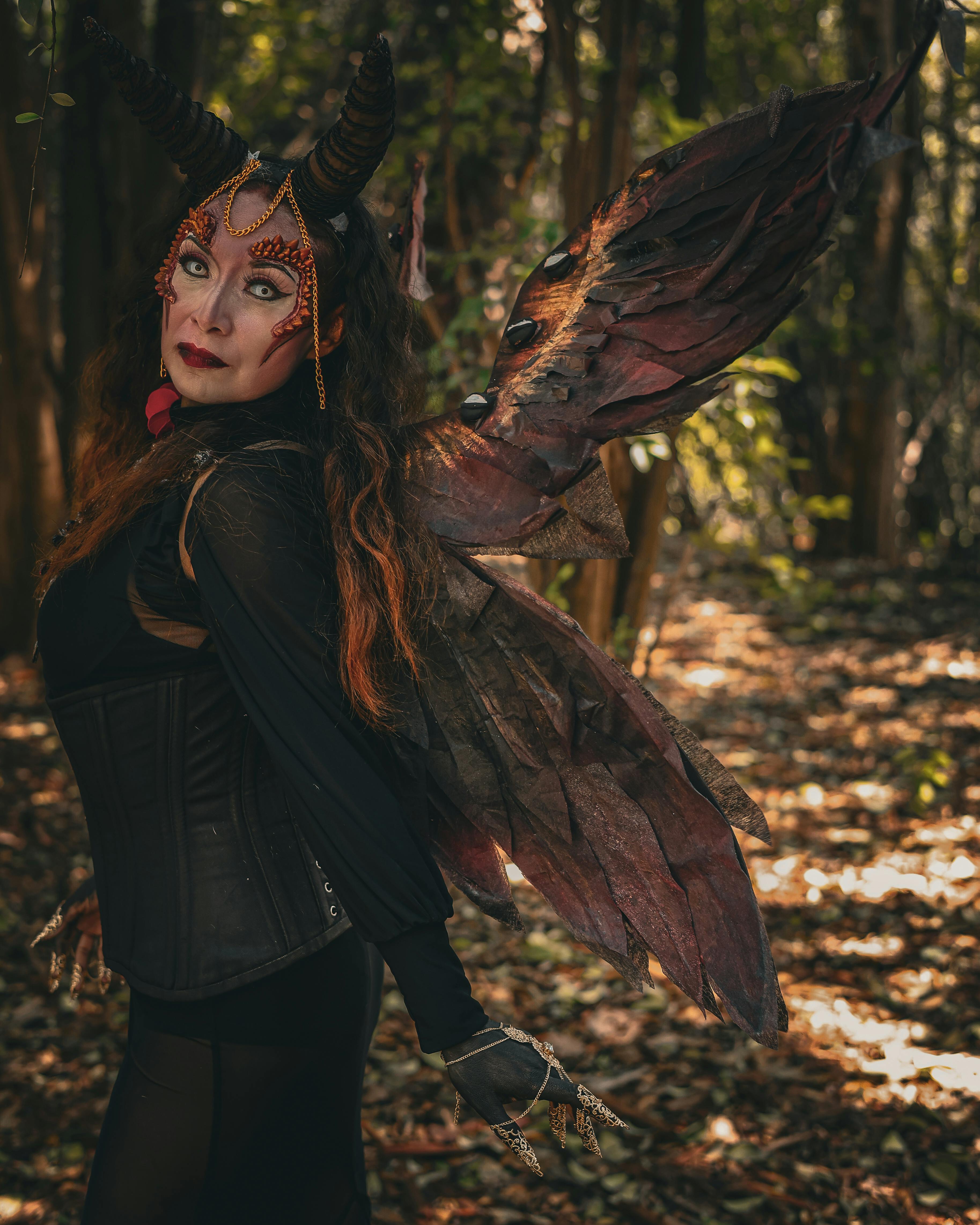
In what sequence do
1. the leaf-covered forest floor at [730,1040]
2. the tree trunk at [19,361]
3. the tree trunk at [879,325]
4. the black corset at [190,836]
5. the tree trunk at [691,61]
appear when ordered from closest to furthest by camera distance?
the black corset at [190,836] → the leaf-covered forest floor at [730,1040] → the tree trunk at [691,61] → the tree trunk at [19,361] → the tree trunk at [879,325]

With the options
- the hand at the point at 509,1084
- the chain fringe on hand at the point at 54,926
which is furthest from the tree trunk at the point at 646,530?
the hand at the point at 509,1084

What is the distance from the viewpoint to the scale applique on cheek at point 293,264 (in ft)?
4.66

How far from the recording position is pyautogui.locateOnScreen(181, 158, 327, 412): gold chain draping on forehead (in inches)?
55.9

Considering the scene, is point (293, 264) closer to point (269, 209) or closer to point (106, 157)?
point (269, 209)

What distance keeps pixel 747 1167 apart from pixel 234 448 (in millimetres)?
2649

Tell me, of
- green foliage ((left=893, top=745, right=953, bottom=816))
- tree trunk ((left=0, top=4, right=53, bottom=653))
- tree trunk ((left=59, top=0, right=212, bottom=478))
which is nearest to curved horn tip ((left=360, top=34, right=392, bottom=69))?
tree trunk ((left=59, top=0, right=212, bottom=478))

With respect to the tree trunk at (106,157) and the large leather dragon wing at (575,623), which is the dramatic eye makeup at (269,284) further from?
the tree trunk at (106,157)

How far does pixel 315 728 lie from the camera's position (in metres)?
1.22

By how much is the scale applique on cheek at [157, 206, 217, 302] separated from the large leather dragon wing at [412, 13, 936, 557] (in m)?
0.45

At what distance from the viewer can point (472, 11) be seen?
416 centimetres

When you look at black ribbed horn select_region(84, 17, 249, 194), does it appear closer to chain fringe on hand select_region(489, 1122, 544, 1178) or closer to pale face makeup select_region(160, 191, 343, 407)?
pale face makeup select_region(160, 191, 343, 407)

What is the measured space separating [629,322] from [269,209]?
1.89 ft

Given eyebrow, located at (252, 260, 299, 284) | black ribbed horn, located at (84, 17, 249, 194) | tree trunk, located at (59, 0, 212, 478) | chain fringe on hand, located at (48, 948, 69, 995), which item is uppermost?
tree trunk, located at (59, 0, 212, 478)

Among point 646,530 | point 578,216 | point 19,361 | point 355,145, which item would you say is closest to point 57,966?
point 355,145
